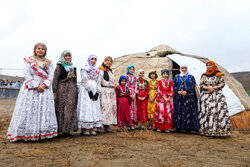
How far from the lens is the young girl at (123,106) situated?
14.5ft

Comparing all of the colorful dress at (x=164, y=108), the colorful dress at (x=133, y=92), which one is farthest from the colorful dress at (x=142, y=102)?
the colorful dress at (x=164, y=108)

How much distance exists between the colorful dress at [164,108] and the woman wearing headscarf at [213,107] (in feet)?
2.21

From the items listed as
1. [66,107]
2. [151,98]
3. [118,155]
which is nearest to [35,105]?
[66,107]

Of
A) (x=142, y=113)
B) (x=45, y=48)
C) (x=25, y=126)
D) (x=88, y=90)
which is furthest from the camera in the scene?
(x=142, y=113)

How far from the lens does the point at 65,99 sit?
11.7ft

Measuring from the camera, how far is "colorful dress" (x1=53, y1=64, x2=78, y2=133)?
137 inches

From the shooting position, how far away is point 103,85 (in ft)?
14.1

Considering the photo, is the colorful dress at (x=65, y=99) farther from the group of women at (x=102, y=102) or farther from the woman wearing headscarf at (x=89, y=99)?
the woman wearing headscarf at (x=89, y=99)

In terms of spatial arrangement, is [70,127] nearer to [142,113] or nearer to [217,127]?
[142,113]

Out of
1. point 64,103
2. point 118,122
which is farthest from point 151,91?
point 64,103

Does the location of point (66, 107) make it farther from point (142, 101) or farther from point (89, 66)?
point (142, 101)

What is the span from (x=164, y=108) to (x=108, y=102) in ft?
4.38

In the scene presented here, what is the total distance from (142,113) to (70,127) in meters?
1.88

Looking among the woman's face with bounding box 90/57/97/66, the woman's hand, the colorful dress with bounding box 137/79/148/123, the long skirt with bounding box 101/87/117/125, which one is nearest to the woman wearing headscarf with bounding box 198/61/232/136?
the colorful dress with bounding box 137/79/148/123
